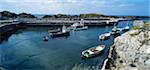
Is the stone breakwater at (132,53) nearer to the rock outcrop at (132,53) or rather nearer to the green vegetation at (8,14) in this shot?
the rock outcrop at (132,53)

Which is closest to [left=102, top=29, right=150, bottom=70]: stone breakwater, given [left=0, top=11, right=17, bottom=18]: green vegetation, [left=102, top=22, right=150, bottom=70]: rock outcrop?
[left=102, top=22, right=150, bottom=70]: rock outcrop

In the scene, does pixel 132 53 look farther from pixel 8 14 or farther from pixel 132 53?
pixel 8 14

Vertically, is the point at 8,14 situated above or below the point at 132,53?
below

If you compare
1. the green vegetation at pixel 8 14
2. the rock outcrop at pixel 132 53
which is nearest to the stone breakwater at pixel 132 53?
the rock outcrop at pixel 132 53

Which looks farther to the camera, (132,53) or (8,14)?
(8,14)

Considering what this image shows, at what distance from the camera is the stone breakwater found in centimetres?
812

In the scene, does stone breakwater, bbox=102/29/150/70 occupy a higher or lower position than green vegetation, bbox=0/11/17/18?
higher

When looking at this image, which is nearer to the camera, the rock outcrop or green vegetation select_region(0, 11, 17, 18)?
the rock outcrop

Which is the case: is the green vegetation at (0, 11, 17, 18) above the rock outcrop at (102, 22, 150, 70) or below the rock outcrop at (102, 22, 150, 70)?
below

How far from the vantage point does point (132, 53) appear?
8.67 metres

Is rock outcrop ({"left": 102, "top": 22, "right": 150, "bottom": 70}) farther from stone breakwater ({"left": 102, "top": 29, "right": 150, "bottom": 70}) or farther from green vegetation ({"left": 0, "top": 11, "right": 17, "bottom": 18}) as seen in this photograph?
green vegetation ({"left": 0, "top": 11, "right": 17, "bottom": 18})

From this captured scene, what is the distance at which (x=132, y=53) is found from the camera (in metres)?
8.67

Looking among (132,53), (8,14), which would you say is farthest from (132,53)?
(8,14)

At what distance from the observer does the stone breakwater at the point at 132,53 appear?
812cm
